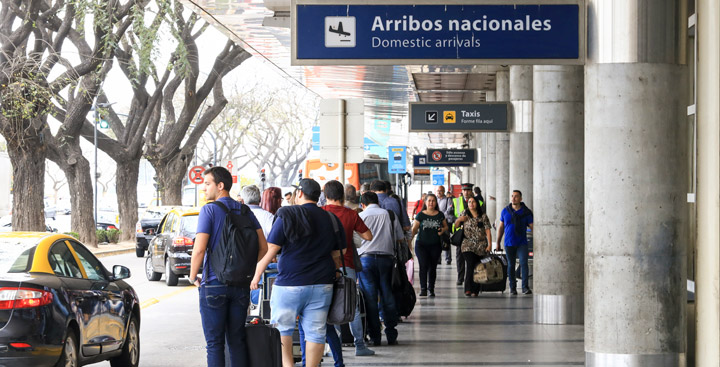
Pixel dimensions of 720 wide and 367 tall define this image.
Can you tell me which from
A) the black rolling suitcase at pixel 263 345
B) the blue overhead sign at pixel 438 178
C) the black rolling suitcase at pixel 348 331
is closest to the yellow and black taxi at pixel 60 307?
the black rolling suitcase at pixel 263 345

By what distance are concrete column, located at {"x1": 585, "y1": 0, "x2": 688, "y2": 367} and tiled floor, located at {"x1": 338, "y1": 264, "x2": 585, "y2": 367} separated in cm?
267

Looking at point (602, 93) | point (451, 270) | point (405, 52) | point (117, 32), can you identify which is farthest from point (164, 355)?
point (117, 32)

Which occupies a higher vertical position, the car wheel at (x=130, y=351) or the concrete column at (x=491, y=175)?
the concrete column at (x=491, y=175)

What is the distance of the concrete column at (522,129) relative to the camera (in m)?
20.2

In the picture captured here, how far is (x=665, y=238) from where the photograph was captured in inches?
332

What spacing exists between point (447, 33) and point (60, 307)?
3.62 meters

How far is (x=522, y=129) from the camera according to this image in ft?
66.0

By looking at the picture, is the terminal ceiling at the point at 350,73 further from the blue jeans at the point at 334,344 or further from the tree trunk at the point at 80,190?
the tree trunk at the point at 80,190

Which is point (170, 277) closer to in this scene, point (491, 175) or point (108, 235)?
point (491, 175)

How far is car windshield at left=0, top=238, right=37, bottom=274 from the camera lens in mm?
8758

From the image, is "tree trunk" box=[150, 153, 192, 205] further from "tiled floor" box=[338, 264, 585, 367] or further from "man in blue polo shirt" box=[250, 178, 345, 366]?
"man in blue polo shirt" box=[250, 178, 345, 366]

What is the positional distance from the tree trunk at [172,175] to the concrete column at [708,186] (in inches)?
1269

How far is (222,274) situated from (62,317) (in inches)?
52.7

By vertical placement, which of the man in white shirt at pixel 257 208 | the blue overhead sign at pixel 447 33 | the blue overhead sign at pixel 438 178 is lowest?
the man in white shirt at pixel 257 208
